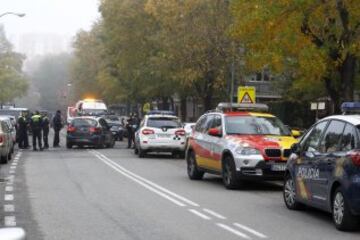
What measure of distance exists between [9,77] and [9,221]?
95708 mm

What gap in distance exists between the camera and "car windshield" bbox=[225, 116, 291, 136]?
16.6m

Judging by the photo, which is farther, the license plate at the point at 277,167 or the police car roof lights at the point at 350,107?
the license plate at the point at 277,167

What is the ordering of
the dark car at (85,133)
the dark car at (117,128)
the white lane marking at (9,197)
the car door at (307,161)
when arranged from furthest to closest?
the dark car at (117,128) < the dark car at (85,133) < the white lane marking at (9,197) < the car door at (307,161)

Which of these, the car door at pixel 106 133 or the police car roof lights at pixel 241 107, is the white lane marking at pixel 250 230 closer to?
the police car roof lights at pixel 241 107

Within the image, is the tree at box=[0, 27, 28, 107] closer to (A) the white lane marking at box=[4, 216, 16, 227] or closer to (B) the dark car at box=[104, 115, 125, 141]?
(B) the dark car at box=[104, 115, 125, 141]

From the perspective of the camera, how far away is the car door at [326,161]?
1059 centimetres

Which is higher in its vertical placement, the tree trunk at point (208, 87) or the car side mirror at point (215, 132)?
the tree trunk at point (208, 87)

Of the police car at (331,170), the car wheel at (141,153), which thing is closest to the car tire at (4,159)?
the car wheel at (141,153)

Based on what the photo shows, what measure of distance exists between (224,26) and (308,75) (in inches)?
554

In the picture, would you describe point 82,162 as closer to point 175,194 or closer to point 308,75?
point 308,75

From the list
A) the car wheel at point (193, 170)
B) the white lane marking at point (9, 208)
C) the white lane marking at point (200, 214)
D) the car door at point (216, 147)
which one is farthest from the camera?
the car wheel at point (193, 170)

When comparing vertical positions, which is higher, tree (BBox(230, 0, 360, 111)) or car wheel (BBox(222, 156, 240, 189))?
tree (BBox(230, 0, 360, 111))

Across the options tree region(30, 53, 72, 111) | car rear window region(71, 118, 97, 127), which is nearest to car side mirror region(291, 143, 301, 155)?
car rear window region(71, 118, 97, 127)

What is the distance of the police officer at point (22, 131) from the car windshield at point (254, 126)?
1782cm
